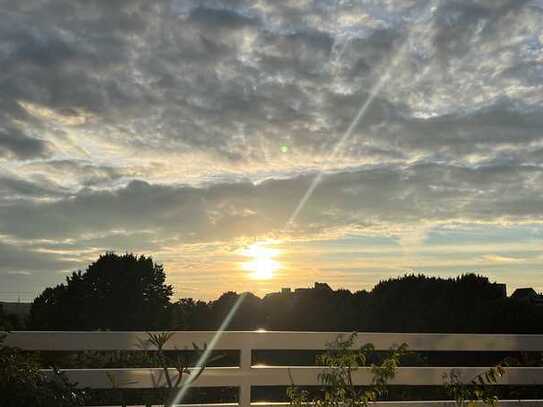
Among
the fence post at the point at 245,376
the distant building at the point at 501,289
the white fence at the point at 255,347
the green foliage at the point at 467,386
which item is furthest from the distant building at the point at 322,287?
the fence post at the point at 245,376

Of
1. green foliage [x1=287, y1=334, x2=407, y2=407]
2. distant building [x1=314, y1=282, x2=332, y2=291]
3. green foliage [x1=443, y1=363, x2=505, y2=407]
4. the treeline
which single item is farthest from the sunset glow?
green foliage [x1=287, y1=334, x2=407, y2=407]

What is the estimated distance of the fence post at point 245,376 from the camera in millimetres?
6570

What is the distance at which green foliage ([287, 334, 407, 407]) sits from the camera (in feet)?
21.1

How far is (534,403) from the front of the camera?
764 cm

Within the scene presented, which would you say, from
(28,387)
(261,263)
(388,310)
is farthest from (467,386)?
(261,263)

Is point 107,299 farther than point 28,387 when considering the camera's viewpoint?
Yes

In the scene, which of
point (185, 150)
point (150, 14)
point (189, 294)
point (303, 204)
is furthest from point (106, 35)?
point (189, 294)

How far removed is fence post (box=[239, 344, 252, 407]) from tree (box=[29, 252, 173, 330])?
26.5m

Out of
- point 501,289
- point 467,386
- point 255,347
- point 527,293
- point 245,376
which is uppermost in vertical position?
point 527,293

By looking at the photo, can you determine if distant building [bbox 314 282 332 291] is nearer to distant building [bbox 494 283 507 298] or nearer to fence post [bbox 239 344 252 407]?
distant building [bbox 494 283 507 298]

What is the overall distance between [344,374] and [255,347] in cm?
97

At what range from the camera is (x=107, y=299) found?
3416 centimetres

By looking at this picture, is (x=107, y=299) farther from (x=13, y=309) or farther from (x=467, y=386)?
(x=467, y=386)

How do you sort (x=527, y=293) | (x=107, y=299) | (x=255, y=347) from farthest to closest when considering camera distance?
(x=107, y=299), (x=527, y=293), (x=255, y=347)
